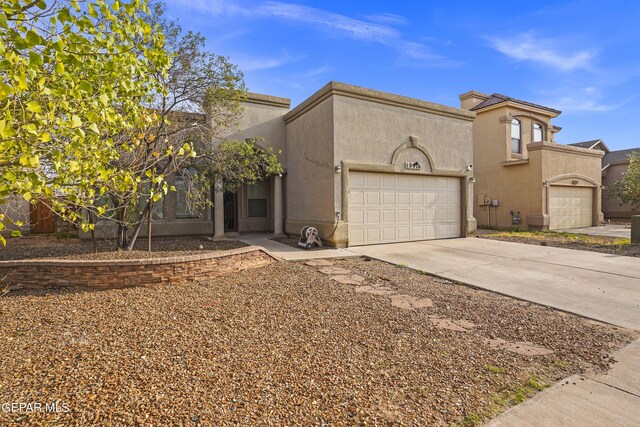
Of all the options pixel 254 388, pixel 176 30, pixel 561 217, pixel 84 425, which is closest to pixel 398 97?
pixel 176 30

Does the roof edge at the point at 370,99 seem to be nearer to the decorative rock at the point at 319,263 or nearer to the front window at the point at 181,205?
the front window at the point at 181,205

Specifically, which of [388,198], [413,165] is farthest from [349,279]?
[413,165]

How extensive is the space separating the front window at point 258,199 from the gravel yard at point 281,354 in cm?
885

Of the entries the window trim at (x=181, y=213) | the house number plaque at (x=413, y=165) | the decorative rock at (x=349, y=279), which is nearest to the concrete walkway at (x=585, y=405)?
the decorative rock at (x=349, y=279)

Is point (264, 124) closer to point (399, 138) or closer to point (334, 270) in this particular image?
point (399, 138)

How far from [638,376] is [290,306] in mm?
3747

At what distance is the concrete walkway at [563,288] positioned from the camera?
8.19ft

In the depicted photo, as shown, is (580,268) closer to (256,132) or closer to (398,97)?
(398,97)

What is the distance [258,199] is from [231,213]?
130 cm

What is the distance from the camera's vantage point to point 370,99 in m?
10.4

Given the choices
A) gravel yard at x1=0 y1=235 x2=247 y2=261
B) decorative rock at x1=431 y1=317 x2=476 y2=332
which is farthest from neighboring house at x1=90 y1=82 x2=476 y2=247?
decorative rock at x1=431 y1=317 x2=476 y2=332

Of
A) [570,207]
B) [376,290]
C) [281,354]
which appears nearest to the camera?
[281,354]

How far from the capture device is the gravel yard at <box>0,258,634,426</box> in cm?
244

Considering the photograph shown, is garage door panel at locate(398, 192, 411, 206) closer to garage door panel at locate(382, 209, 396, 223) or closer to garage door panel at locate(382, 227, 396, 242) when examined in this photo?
garage door panel at locate(382, 209, 396, 223)
